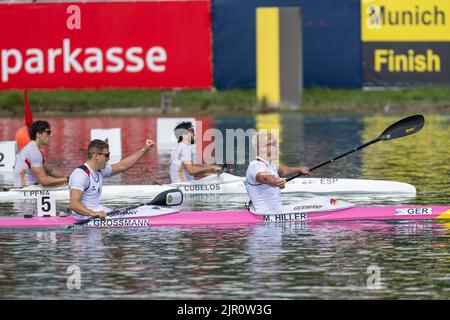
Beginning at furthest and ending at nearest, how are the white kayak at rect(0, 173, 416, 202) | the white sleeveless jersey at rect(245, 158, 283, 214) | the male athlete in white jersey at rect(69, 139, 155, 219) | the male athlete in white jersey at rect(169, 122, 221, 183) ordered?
the male athlete in white jersey at rect(169, 122, 221, 183) < the white kayak at rect(0, 173, 416, 202) < the white sleeveless jersey at rect(245, 158, 283, 214) < the male athlete in white jersey at rect(69, 139, 155, 219)

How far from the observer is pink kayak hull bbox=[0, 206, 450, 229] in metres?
21.2

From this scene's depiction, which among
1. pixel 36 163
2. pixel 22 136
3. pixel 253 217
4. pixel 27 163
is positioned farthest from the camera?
→ pixel 22 136

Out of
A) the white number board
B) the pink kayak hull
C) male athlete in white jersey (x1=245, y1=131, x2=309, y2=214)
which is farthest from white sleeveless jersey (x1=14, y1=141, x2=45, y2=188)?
the white number board

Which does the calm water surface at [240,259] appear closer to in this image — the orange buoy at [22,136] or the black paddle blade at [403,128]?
the black paddle blade at [403,128]

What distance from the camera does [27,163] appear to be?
25062 millimetres

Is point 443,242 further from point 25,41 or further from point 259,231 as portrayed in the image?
point 25,41

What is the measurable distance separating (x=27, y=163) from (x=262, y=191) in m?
5.72

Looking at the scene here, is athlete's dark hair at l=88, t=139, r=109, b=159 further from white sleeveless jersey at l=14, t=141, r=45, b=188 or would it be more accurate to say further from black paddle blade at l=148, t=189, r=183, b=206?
white sleeveless jersey at l=14, t=141, r=45, b=188

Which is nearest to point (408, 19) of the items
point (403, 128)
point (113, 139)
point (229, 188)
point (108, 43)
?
point (108, 43)

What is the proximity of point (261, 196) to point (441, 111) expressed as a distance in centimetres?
2410

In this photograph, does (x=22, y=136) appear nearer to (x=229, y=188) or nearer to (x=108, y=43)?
(x=229, y=188)

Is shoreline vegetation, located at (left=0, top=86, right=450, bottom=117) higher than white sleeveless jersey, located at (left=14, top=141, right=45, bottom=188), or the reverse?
shoreline vegetation, located at (left=0, top=86, right=450, bottom=117)

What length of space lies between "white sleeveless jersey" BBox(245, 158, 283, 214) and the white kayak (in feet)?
15.6
